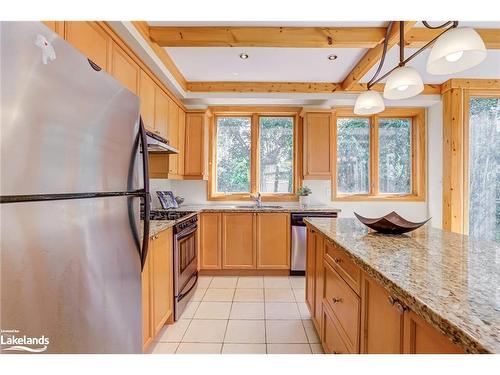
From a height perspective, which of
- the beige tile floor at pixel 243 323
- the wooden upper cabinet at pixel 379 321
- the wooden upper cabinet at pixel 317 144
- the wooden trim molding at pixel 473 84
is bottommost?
the beige tile floor at pixel 243 323

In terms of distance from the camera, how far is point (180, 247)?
231 centimetres

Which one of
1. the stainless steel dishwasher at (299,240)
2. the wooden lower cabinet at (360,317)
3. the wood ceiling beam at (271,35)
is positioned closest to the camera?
the wooden lower cabinet at (360,317)

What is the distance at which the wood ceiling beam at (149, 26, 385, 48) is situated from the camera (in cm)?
219

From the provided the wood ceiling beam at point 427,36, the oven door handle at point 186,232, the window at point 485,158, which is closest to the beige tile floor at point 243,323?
the oven door handle at point 186,232

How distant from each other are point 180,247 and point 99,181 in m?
1.49

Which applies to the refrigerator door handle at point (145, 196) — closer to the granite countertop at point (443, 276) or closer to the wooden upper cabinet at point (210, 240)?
the granite countertop at point (443, 276)

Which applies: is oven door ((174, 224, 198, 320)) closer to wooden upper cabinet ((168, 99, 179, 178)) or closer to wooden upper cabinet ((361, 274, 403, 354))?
wooden upper cabinet ((168, 99, 179, 178))

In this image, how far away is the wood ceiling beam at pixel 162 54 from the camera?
6.77ft

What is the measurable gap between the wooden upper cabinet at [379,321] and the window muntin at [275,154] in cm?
295

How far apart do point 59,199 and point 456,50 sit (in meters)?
1.79

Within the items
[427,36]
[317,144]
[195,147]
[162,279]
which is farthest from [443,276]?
[195,147]

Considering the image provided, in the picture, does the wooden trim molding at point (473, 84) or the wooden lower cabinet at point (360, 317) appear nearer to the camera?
the wooden lower cabinet at point (360, 317)
